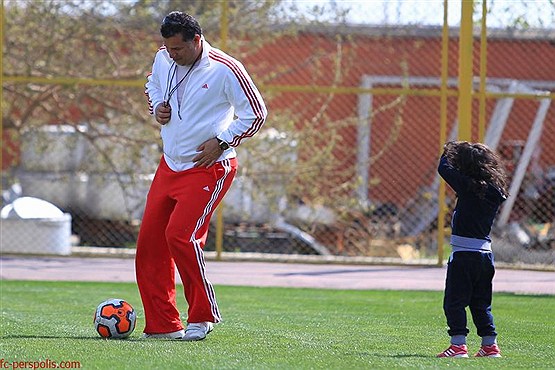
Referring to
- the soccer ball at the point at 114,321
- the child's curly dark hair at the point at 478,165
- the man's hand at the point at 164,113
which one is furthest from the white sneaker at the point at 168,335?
the child's curly dark hair at the point at 478,165

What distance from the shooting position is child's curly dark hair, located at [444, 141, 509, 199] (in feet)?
19.6

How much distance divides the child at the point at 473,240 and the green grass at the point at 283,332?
0.21 m

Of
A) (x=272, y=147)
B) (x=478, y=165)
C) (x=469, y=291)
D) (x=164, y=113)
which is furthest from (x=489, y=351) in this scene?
(x=272, y=147)

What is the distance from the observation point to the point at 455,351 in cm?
588

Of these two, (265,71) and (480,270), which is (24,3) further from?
(480,270)

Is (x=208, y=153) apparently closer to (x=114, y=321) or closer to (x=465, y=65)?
(x=114, y=321)

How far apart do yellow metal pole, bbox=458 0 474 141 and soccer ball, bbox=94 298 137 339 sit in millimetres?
6467

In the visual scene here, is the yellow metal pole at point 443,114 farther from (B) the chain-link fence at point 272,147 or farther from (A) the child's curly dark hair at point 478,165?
(A) the child's curly dark hair at point 478,165

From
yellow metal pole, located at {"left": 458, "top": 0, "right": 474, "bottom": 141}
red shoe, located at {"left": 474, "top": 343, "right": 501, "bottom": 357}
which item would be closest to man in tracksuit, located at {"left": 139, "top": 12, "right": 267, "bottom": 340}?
red shoe, located at {"left": 474, "top": 343, "right": 501, "bottom": 357}

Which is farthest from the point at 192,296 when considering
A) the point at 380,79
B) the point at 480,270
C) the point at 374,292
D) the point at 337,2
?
the point at 380,79

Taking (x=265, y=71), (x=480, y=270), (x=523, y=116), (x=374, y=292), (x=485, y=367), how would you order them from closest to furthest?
(x=485, y=367) → (x=480, y=270) → (x=374, y=292) → (x=265, y=71) → (x=523, y=116)

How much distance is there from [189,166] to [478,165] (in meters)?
1.66

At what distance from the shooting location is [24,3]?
13.4m

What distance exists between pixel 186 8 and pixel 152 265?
7249 millimetres
